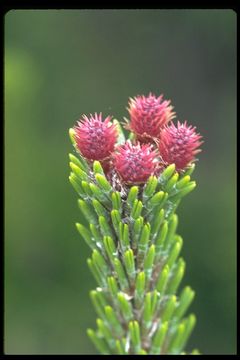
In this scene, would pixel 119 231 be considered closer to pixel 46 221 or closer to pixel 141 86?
pixel 46 221

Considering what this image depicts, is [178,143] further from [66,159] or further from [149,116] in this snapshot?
[66,159]

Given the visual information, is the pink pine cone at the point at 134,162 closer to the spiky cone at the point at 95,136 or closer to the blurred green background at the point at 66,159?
the spiky cone at the point at 95,136

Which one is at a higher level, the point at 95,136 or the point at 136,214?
the point at 95,136

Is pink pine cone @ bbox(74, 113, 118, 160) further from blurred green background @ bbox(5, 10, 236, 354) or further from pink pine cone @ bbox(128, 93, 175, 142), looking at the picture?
blurred green background @ bbox(5, 10, 236, 354)

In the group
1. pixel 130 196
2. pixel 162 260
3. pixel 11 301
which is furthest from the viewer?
pixel 11 301

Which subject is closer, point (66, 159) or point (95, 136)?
point (95, 136)

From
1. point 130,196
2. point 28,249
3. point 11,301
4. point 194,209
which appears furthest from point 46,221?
point 130,196

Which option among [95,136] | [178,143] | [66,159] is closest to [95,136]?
[95,136]
